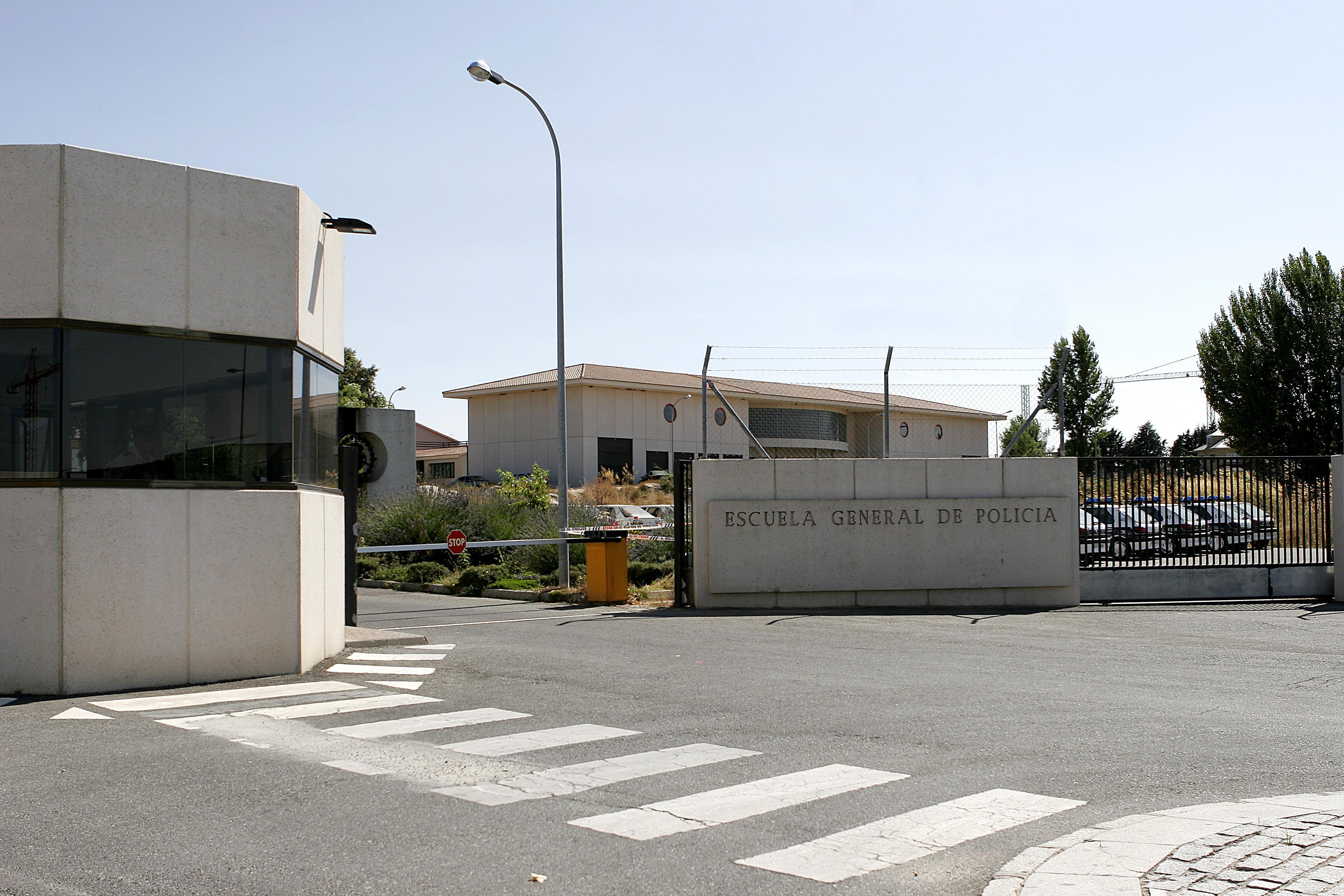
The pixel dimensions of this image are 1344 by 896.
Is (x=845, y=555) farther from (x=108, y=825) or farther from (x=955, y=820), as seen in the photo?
(x=108, y=825)

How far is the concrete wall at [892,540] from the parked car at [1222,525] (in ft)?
7.25

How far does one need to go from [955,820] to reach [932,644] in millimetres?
7621

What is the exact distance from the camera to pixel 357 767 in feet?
21.7

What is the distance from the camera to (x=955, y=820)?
5453mm

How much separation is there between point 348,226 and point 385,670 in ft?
14.8

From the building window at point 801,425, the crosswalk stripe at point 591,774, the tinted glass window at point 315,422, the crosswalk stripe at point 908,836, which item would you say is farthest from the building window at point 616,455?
the crosswalk stripe at point 908,836

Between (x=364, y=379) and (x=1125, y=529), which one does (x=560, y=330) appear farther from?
(x=364, y=379)

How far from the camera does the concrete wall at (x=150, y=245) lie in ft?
30.7

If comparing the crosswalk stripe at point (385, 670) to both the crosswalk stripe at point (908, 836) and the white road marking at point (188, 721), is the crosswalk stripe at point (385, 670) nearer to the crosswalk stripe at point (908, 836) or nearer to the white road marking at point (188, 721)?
the white road marking at point (188, 721)

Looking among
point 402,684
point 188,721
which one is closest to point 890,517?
point 402,684

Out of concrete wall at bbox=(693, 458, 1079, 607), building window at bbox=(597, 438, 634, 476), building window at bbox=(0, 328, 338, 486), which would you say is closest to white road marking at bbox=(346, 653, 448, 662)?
building window at bbox=(0, 328, 338, 486)

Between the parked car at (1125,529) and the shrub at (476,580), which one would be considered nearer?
the parked car at (1125,529)

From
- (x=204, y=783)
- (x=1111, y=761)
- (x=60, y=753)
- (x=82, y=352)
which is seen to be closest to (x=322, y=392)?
(x=82, y=352)

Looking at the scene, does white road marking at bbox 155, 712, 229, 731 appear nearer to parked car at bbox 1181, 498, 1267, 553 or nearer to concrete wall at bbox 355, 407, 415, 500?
parked car at bbox 1181, 498, 1267, 553
